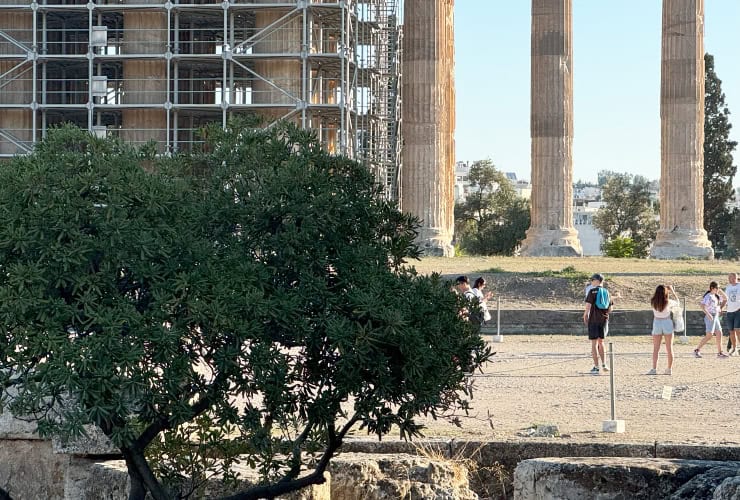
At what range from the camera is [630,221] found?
272 ft

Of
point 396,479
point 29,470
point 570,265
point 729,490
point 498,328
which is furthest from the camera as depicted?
point 570,265

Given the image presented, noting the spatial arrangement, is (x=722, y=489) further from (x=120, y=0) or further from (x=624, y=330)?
(x=120, y=0)

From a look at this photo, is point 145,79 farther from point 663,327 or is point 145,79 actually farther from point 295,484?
point 295,484

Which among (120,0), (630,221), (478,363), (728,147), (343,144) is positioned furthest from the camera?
(630,221)

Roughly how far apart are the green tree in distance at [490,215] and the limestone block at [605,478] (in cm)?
6313

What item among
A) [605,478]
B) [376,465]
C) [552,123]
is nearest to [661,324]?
[376,465]

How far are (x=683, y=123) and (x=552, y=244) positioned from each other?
18.3ft

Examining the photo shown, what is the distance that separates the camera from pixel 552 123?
1727 inches

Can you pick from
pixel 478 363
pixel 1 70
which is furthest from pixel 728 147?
pixel 478 363

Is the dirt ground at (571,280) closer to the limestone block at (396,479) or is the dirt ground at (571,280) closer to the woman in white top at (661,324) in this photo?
the woman in white top at (661,324)

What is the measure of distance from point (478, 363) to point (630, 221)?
251 ft

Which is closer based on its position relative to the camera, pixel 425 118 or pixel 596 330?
pixel 596 330

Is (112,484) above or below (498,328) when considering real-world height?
above

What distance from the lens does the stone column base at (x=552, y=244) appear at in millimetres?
43156
